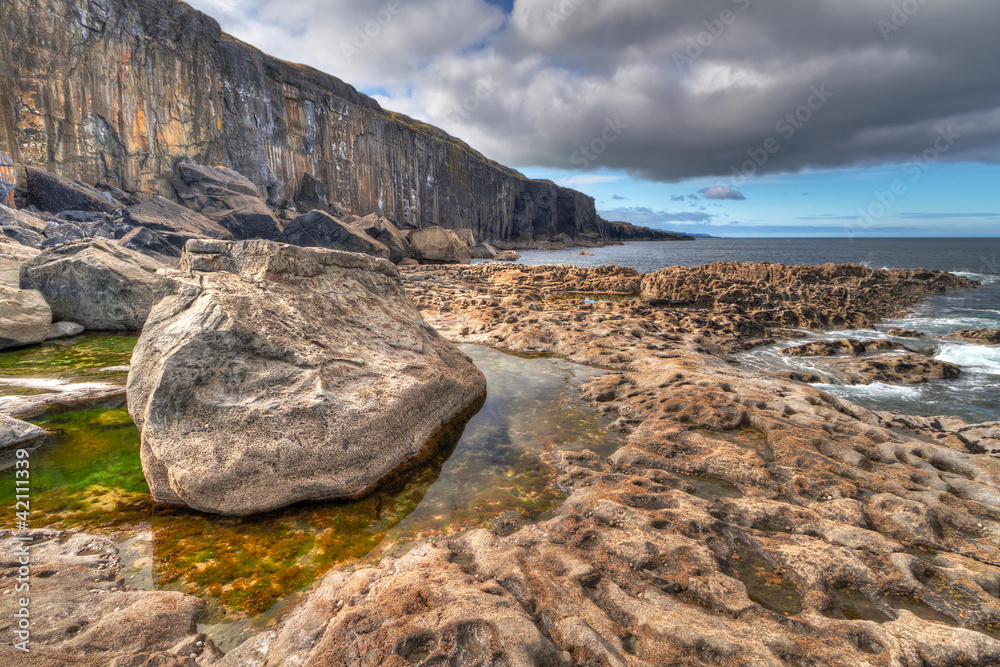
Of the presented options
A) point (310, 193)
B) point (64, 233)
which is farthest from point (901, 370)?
point (310, 193)

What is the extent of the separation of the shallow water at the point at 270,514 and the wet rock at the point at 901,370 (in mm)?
6956

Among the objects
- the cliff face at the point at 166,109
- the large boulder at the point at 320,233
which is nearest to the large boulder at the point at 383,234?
the large boulder at the point at 320,233

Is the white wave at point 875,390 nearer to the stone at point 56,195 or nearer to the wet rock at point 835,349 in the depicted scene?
the wet rock at point 835,349

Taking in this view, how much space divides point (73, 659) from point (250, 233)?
3008 cm

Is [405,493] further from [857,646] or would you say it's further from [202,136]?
[202,136]

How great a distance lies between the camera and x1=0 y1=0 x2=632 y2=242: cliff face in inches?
997

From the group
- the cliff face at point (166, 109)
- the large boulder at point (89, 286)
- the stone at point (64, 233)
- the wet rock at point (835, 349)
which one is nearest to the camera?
the large boulder at point (89, 286)

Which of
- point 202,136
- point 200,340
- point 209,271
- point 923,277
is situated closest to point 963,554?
point 200,340

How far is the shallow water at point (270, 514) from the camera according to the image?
3.01m

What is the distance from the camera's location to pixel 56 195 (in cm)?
2244

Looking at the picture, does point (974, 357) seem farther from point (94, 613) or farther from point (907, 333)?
point (94, 613)

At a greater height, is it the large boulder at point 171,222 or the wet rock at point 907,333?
the large boulder at point 171,222

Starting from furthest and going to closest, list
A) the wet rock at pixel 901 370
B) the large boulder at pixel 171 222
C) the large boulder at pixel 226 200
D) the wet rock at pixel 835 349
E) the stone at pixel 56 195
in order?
the large boulder at pixel 226 200, the stone at pixel 56 195, the large boulder at pixel 171 222, the wet rock at pixel 835 349, the wet rock at pixel 901 370

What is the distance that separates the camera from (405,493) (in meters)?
4.26
